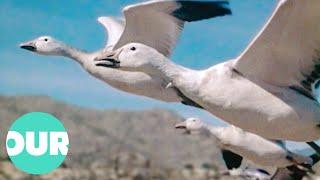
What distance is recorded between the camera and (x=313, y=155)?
694 cm

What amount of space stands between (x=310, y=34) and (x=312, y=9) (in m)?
0.20

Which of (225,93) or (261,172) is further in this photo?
(261,172)

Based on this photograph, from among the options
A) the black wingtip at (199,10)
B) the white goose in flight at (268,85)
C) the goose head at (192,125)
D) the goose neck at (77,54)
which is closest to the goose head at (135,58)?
the white goose in flight at (268,85)

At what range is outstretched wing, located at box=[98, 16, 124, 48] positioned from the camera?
793 centimetres

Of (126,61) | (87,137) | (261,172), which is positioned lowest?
(87,137)

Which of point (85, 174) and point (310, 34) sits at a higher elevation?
point (310, 34)

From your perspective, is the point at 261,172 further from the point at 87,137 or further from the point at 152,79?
the point at 87,137

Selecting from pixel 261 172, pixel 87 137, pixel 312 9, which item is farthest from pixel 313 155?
pixel 87 137

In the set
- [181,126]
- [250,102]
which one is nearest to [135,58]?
[250,102]

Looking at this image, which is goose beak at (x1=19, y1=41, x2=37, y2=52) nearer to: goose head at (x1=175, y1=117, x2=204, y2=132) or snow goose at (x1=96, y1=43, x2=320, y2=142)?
goose head at (x1=175, y1=117, x2=204, y2=132)

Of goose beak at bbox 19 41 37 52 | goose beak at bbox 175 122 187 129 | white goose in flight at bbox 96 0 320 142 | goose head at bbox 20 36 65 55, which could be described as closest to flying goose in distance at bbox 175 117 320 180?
goose beak at bbox 175 122 187 129

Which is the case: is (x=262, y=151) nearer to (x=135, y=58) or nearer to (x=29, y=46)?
(x=135, y=58)

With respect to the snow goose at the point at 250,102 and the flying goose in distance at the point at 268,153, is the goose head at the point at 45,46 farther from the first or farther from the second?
the snow goose at the point at 250,102

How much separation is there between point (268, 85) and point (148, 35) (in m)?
2.34
